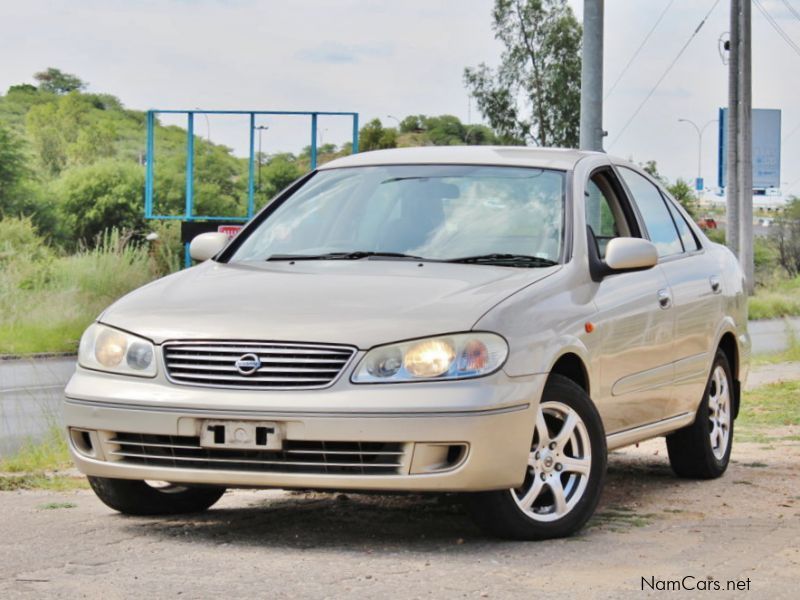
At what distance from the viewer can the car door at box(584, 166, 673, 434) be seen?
23.2 ft

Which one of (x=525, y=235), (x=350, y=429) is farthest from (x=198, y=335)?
(x=525, y=235)

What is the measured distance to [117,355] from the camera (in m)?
6.34

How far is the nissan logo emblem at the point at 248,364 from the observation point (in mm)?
5996

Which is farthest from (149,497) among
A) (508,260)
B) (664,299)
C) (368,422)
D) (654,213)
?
(654,213)

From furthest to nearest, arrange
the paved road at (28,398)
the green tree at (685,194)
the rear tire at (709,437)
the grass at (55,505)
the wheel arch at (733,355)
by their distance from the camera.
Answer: the green tree at (685,194) < the paved road at (28,398) < the wheel arch at (733,355) < the rear tire at (709,437) < the grass at (55,505)

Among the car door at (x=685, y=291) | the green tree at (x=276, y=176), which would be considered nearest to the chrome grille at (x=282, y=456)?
the car door at (x=685, y=291)

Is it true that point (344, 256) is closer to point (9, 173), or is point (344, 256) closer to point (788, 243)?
point (9, 173)

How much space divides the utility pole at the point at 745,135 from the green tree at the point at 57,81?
10545 cm

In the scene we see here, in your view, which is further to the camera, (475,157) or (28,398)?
(28,398)

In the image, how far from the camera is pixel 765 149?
157 ft

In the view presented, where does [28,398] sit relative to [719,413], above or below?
below

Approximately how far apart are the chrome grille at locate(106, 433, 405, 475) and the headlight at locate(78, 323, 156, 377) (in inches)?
10.3

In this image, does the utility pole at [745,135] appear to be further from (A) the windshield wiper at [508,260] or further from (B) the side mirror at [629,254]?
(A) the windshield wiper at [508,260]

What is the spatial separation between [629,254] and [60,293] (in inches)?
989
